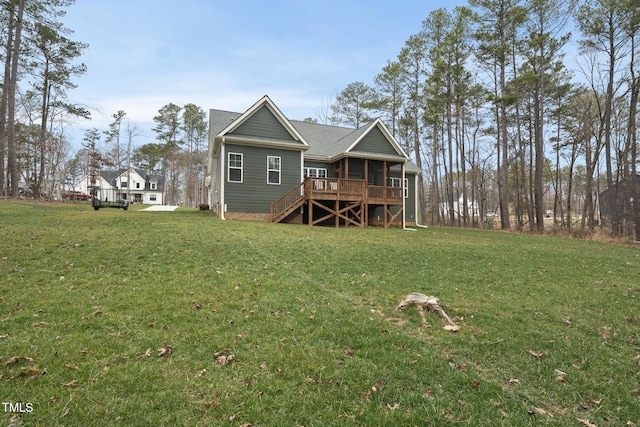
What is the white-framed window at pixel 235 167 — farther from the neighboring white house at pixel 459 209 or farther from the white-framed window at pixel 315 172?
the neighboring white house at pixel 459 209

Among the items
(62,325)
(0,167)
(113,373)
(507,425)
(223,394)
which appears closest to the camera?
(507,425)

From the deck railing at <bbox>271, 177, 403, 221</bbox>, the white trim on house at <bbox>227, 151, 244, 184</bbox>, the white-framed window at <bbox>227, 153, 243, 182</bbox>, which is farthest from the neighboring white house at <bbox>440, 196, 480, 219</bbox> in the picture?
the white-framed window at <bbox>227, 153, 243, 182</bbox>

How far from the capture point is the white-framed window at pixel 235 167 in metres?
15.6

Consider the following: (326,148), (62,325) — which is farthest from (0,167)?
(62,325)

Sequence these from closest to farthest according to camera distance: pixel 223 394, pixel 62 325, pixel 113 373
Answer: pixel 223 394 < pixel 113 373 < pixel 62 325

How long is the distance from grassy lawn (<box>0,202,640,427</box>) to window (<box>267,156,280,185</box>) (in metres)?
9.42

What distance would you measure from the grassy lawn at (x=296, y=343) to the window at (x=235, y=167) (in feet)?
28.7

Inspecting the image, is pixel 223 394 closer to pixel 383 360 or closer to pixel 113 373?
pixel 113 373

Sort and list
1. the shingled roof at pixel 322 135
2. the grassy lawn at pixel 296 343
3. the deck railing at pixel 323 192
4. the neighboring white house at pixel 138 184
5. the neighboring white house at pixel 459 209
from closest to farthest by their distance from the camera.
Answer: the grassy lawn at pixel 296 343 → the deck railing at pixel 323 192 → the shingled roof at pixel 322 135 → the neighboring white house at pixel 459 209 → the neighboring white house at pixel 138 184

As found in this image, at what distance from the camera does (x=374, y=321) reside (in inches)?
169

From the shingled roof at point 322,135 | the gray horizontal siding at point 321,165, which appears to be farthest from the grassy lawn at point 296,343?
the shingled roof at point 322,135

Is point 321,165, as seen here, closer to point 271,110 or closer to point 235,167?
point 271,110

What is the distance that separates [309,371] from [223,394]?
2.78 feet

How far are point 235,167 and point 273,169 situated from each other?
78.9 inches
